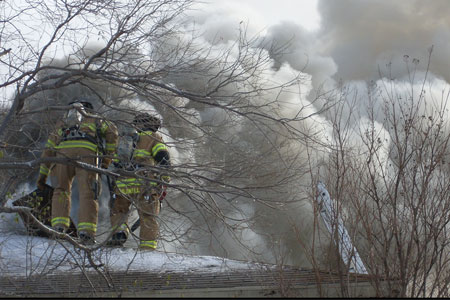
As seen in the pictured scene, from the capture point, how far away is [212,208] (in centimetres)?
593

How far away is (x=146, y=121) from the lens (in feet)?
20.7

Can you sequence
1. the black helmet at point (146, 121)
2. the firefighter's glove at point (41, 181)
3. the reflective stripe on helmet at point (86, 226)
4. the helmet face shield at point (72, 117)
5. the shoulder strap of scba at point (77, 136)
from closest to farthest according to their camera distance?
1. the black helmet at point (146, 121)
2. the helmet face shield at point (72, 117)
3. the reflective stripe on helmet at point (86, 226)
4. the shoulder strap of scba at point (77, 136)
5. the firefighter's glove at point (41, 181)

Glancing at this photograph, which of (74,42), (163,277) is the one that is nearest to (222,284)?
(163,277)

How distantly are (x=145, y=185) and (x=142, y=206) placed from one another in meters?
0.60

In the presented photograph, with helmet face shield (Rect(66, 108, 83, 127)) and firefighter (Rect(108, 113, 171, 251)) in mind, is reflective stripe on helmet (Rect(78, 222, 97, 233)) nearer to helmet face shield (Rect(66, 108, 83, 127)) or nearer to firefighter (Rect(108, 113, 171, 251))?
Answer: firefighter (Rect(108, 113, 171, 251))

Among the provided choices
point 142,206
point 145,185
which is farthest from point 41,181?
point 145,185

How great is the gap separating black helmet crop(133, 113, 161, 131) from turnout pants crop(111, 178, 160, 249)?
22.9 inches

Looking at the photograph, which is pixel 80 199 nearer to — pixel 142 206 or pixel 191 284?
pixel 142 206

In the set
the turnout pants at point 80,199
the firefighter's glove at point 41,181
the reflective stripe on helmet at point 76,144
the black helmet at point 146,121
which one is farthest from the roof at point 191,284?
the firefighter's glove at point 41,181

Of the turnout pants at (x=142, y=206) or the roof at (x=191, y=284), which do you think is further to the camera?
the turnout pants at (x=142, y=206)

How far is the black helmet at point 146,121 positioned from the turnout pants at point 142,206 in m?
0.58

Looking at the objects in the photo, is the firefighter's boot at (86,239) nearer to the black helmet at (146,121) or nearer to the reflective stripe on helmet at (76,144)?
the reflective stripe on helmet at (76,144)

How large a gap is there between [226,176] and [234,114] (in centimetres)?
68

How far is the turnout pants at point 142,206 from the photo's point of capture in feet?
18.9
